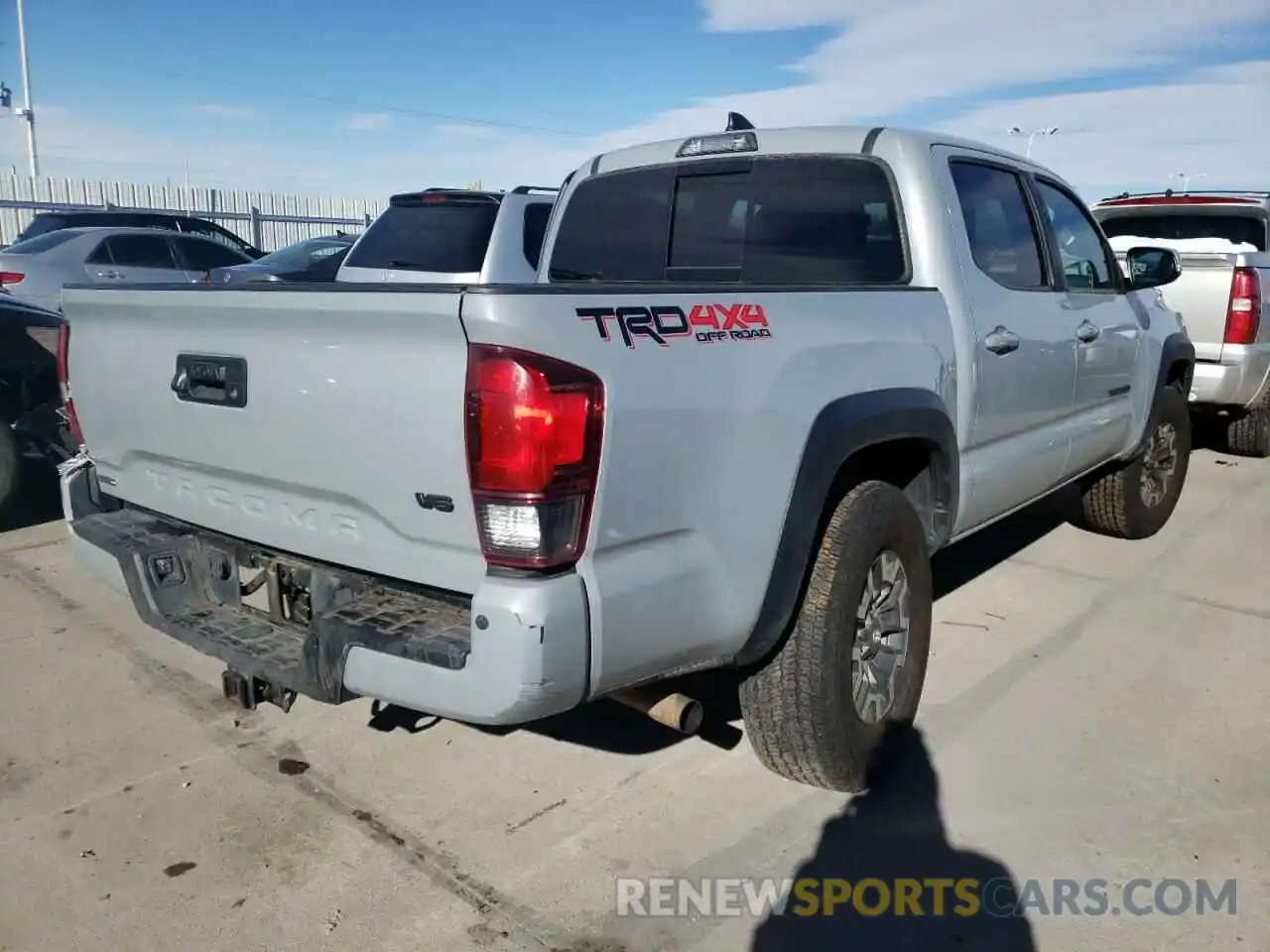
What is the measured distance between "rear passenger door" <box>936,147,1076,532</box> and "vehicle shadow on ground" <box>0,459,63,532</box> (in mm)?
5020

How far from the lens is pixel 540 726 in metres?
3.52

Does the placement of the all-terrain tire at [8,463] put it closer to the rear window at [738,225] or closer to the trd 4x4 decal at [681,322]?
the rear window at [738,225]

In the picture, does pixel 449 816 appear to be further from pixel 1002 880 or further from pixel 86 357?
pixel 86 357

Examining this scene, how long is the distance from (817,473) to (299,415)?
1288 millimetres

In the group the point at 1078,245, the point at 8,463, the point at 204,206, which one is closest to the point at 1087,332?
the point at 1078,245

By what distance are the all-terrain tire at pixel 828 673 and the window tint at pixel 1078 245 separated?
1.92 meters

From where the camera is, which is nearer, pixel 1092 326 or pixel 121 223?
pixel 1092 326

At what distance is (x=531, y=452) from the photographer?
6.70 feet

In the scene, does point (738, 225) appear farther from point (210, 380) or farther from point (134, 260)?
point (134, 260)

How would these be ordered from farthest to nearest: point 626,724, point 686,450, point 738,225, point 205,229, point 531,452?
point 205,229, point 738,225, point 626,724, point 686,450, point 531,452

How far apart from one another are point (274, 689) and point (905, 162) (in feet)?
8.40

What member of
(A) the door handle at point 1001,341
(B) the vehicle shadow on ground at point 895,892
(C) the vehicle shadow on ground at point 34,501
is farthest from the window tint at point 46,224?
(B) the vehicle shadow on ground at point 895,892

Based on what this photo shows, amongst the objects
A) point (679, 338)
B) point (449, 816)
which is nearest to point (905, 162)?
point (679, 338)

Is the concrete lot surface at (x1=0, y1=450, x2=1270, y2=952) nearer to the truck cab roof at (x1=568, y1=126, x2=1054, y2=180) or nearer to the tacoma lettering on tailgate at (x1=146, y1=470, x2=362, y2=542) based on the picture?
the tacoma lettering on tailgate at (x1=146, y1=470, x2=362, y2=542)
